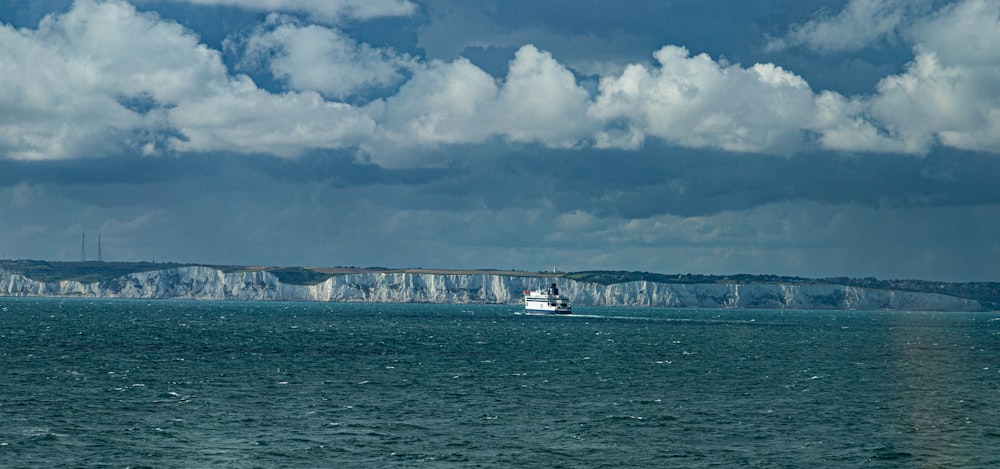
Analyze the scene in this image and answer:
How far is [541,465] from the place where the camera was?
179 feet

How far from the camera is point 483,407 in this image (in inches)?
2948

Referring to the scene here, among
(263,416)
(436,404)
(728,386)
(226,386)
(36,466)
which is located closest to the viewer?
(36,466)

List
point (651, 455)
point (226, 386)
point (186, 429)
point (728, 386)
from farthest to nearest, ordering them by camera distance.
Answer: point (728, 386) → point (226, 386) → point (186, 429) → point (651, 455)

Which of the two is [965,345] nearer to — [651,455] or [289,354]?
[289,354]

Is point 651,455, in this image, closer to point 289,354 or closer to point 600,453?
point 600,453

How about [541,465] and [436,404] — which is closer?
[541,465]

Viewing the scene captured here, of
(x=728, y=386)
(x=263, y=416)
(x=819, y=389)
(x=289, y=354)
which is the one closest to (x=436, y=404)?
(x=263, y=416)

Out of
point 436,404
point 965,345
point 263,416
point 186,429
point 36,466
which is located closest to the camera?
point 36,466

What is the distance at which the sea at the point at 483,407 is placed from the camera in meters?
56.9

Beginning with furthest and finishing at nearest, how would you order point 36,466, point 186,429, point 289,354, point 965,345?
point 965,345, point 289,354, point 186,429, point 36,466

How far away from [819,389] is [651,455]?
37120mm

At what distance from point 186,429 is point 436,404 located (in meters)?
19.5

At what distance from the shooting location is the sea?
187 ft

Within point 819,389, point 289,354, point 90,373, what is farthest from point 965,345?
point 90,373
